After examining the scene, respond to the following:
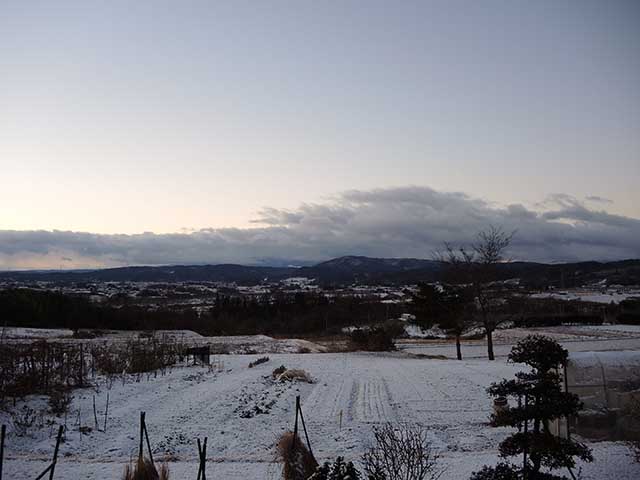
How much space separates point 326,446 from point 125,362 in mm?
14021

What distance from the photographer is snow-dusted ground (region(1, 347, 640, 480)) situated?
9.06m

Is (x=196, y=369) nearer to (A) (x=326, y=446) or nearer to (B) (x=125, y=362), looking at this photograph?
(B) (x=125, y=362)

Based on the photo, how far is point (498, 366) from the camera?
81.0 ft

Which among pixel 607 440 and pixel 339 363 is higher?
pixel 607 440

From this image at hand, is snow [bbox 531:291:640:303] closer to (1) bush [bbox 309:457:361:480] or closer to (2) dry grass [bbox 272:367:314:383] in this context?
(2) dry grass [bbox 272:367:314:383]

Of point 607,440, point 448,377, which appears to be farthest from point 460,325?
point 607,440

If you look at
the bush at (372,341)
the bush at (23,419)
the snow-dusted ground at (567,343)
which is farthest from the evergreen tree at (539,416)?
the bush at (372,341)

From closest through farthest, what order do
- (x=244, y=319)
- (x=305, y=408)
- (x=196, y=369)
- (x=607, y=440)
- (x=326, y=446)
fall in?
(x=607, y=440) → (x=326, y=446) → (x=305, y=408) → (x=196, y=369) → (x=244, y=319)

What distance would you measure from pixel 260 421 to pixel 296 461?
5.69 m

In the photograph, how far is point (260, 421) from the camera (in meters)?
13.4

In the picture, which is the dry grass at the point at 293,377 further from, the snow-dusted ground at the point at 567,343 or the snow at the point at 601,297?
the snow at the point at 601,297

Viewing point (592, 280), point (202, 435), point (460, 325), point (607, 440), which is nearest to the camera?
point (607, 440)

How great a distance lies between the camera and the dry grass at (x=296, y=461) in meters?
7.71

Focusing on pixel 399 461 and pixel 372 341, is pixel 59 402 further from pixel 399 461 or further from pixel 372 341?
pixel 372 341
